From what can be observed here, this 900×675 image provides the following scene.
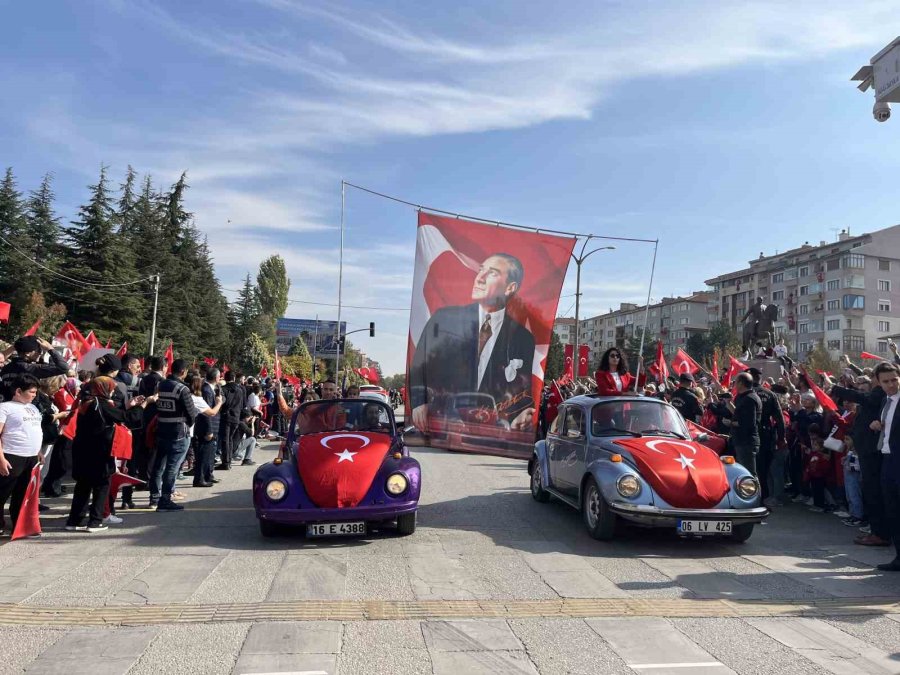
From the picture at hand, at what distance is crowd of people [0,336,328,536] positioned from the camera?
759 cm

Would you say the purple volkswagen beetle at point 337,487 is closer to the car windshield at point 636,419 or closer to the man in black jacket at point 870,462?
the car windshield at point 636,419

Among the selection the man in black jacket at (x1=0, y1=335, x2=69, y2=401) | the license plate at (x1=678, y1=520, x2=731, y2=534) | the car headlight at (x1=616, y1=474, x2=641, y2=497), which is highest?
the man in black jacket at (x1=0, y1=335, x2=69, y2=401)

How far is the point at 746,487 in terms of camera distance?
26.1 ft

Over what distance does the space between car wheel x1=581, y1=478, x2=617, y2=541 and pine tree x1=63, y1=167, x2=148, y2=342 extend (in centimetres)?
4543

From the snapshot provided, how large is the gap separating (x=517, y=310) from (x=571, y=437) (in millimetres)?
2686

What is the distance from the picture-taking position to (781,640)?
15.8 feet

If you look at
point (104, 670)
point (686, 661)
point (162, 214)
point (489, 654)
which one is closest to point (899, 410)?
point (686, 661)

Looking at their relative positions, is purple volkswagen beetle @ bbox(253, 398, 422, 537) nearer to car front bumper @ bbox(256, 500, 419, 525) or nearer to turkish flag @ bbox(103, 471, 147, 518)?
car front bumper @ bbox(256, 500, 419, 525)

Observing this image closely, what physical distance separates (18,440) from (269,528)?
272 cm

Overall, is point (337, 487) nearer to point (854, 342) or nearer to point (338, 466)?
point (338, 466)

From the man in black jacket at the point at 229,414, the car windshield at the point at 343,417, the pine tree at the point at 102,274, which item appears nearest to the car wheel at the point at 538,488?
the car windshield at the point at 343,417

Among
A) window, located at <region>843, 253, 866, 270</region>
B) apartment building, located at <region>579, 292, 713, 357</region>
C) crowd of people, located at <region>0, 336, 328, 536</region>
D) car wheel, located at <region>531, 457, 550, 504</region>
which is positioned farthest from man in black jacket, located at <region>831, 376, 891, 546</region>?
apartment building, located at <region>579, 292, 713, 357</region>

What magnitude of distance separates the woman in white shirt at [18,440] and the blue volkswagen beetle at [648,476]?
6.06 metres

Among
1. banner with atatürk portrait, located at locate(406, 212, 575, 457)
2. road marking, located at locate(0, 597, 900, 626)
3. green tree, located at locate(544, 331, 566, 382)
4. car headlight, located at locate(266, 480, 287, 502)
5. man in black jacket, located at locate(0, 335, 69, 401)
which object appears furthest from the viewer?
green tree, located at locate(544, 331, 566, 382)
